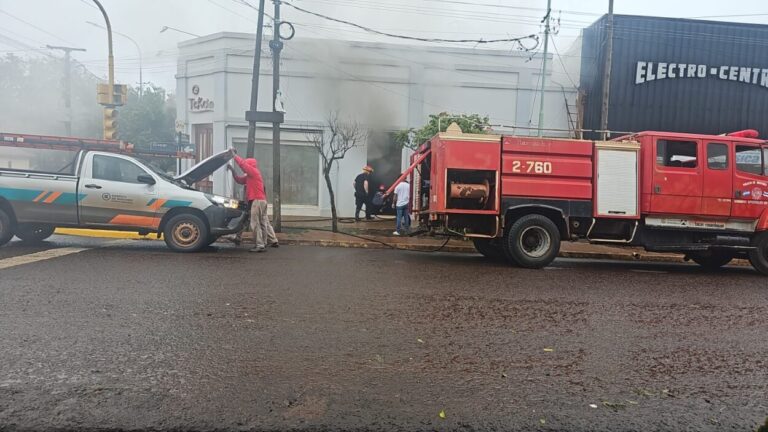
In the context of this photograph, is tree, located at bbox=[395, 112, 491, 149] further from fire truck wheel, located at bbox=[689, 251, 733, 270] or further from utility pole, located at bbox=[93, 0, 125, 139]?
utility pole, located at bbox=[93, 0, 125, 139]

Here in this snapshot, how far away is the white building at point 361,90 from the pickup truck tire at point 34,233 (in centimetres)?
732

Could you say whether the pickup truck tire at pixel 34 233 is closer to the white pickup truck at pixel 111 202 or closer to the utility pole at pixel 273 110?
the white pickup truck at pixel 111 202

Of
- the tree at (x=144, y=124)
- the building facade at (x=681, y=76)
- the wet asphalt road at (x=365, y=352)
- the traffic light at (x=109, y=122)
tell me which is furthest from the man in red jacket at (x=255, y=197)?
the tree at (x=144, y=124)

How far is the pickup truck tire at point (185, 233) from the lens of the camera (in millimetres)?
8500

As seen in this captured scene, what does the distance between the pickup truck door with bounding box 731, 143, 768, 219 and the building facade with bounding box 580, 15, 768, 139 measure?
7.78m

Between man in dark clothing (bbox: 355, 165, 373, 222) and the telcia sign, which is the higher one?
the telcia sign

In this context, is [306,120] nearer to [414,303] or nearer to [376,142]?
[376,142]

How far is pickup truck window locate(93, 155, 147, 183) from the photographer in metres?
8.37

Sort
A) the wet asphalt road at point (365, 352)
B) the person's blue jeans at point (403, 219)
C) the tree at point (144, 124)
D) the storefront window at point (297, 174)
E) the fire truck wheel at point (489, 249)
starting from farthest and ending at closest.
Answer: the tree at point (144, 124)
the storefront window at point (297, 174)
the person's blue jeans at point (403, 219)
the fire truck wheel at point (489, 249)
the wet asphalt road at point (365, 352)

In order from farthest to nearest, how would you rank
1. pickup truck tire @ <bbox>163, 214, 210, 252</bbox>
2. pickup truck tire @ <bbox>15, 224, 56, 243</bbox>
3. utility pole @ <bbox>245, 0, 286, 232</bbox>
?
utility pole @ <bbox>245, 0, 286, 232</bbox> < pickup truck tire @ <bbox>15, 224, 56, 243</bbox> < pickup truck tire @ <bbox>163, 214, 210, 252</bbox>

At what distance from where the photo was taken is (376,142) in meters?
16.5

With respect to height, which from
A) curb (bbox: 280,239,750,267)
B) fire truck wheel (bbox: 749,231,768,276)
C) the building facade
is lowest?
curb (bbox: 280,239,750,267)

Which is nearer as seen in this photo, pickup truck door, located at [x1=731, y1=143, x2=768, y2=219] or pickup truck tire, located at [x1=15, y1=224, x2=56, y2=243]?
pickup truck door, located at [x1=731, y1=143, x2=768, y2=219]

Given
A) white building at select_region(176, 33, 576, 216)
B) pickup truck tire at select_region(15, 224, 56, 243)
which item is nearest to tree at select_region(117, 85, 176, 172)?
white building at select_region(176, 33, 576, 216)
